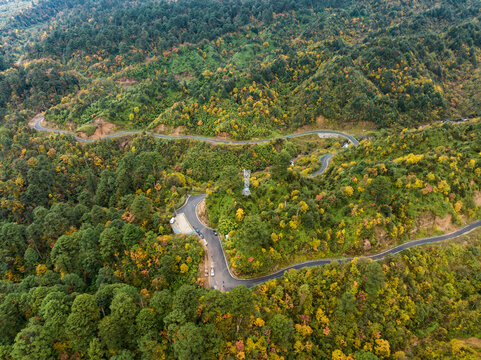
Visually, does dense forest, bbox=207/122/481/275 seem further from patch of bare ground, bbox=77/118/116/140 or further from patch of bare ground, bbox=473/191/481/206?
patch of bare ground, bbox=77/118/116/140

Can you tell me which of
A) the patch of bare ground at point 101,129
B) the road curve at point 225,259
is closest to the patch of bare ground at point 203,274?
the road curve at point 225,259

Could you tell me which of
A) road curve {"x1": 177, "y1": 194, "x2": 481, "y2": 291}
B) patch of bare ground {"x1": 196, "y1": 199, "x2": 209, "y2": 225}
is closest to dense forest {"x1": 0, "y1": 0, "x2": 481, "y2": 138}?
patch of bare ground {"x1": 196, "y1": 199, "x2": 209, "y2": 225}

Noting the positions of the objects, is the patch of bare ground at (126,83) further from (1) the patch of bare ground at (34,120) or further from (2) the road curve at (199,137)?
(1) the patch of bare ground at (34,120)

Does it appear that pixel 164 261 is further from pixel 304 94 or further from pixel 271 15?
pixel 271 15

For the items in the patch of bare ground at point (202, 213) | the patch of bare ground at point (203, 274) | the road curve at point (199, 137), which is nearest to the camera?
the patch of bare ground at point (203, 274)


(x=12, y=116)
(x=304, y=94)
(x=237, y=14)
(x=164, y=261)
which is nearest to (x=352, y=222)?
(x=164, y=261)

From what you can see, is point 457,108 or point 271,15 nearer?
point 457,108
